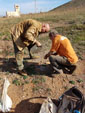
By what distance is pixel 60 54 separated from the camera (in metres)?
3.67

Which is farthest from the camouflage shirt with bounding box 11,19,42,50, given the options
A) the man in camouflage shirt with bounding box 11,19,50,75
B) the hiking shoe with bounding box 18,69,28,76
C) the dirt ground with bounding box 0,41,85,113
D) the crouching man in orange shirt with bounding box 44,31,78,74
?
Result: the dirt ground with bounding box 0,41,85,113

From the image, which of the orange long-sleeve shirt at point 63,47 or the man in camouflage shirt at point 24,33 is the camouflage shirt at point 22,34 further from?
the orange long-sleeve shirt at point 63,47

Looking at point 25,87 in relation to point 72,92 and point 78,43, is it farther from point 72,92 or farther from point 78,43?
point 78,43

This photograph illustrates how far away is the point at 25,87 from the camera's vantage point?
3.53 meters

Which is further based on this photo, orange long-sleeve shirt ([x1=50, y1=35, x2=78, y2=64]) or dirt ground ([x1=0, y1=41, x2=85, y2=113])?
orange long-sleeve shirt ([x1=50, y1=35, x2=78, y2=64])

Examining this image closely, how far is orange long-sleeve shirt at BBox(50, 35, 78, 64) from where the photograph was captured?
339 cm

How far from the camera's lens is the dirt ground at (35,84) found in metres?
3.13

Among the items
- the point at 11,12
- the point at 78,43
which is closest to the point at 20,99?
the point at 78,43

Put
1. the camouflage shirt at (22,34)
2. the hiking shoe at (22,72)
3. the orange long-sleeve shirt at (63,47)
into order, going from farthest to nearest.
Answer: the hiking shoe at (22,72)
the camouflage shirt at (22,34)
the orange long-sleeve shirt at (63,47)

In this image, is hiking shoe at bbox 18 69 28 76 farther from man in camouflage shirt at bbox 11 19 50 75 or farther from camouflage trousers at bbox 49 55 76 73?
camouflage trousers at bbox 49 55 76 73

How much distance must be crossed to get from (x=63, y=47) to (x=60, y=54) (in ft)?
0.92

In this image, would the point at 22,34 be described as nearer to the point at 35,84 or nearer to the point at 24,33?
the point at 24,33

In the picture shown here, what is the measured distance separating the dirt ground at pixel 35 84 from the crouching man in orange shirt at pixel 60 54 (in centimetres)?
27

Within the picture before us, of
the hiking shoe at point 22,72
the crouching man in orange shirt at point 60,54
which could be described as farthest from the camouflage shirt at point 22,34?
the hiking shoe at point 22,72
